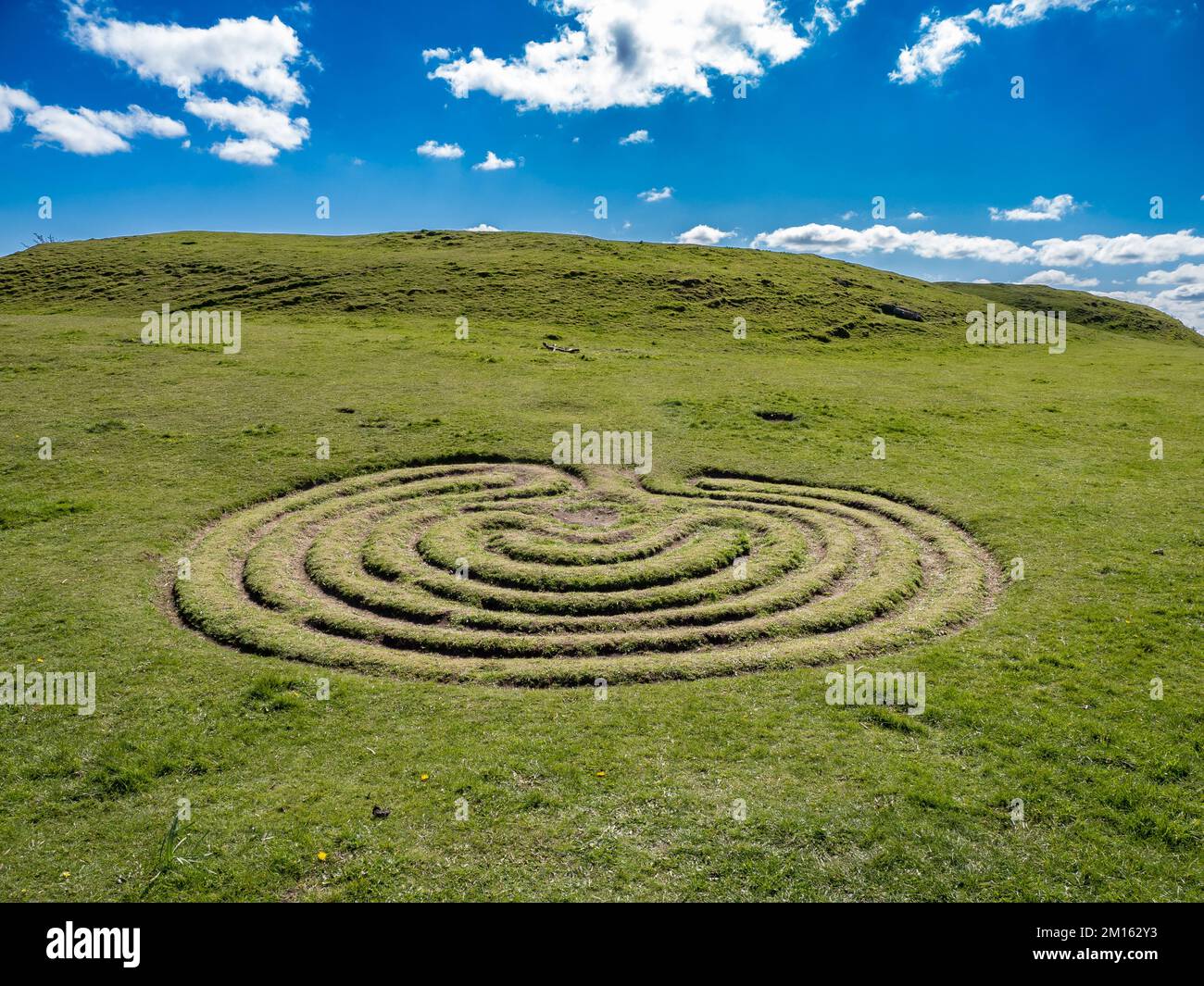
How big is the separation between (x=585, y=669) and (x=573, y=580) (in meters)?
4.21

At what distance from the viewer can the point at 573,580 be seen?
803 inches

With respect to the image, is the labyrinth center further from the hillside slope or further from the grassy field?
the hillside slope

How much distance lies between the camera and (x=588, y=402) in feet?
137

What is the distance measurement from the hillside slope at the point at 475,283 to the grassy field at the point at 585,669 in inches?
1101

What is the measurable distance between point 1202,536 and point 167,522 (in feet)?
106

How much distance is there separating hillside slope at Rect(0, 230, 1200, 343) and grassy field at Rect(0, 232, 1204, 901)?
2797 cm

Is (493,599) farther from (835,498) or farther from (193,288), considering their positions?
(193,288)

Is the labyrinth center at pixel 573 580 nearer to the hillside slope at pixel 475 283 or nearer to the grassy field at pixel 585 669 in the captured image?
the grassy field at pixel 585 669

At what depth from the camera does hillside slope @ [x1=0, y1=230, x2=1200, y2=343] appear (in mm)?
71250

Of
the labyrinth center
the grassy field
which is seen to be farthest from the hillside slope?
the labyrinth center

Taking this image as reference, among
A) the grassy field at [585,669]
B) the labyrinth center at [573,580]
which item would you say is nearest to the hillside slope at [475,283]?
the grassy field at [585,669]

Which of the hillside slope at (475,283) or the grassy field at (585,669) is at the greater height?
the hillside slope at (475,283)

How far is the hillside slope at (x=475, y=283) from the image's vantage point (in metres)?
71.2
